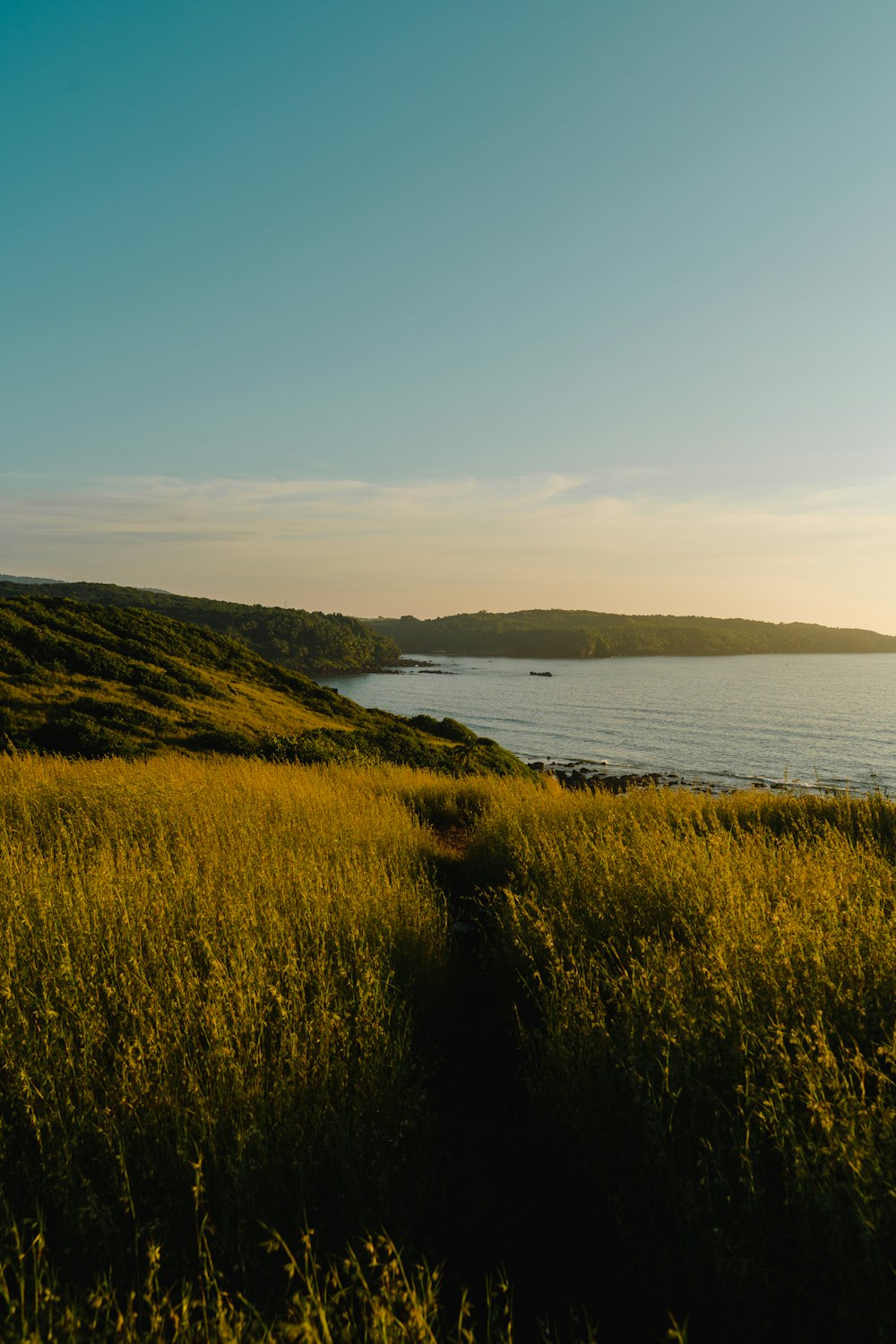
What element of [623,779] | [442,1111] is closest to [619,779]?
[623,779]

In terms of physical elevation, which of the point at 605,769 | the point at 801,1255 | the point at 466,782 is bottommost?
the point at 605,769

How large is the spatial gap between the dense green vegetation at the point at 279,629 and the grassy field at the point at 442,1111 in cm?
12341

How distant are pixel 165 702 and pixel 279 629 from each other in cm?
11576

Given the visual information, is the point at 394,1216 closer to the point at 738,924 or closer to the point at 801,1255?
the point at 801,1255

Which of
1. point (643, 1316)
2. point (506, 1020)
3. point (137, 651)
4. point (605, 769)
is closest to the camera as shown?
point (643, 1316)

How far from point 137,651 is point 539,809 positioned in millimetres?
27179

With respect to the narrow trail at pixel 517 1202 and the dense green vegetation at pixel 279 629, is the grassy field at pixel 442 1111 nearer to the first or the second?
the narrow trail at pixel 517 1202

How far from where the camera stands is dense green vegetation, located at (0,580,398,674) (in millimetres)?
133625

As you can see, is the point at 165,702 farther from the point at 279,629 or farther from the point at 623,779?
the point at 279,629

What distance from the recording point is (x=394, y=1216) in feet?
9.46

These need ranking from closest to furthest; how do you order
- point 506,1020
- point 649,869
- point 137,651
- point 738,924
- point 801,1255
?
1. point 801,1255
2. point 738,924
3. point 506,1020
4. point 649,869
5. point 137,651

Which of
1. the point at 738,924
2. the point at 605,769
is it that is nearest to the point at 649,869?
the point at 738,924

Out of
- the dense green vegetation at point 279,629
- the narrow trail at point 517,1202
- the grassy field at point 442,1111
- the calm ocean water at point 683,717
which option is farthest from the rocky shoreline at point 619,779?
the dense green vegetation at point 279,629

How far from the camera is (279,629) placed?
140 meters
